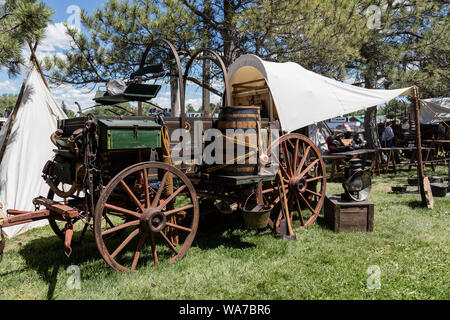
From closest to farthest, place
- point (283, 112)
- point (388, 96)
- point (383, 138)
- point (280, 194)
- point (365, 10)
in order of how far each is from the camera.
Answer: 1. point (280, 194)
2. point (283, 112)
3. point (388, 96)
4. point (365, 10)
5. point (383, 138)

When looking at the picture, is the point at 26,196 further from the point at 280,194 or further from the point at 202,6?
the point at 202,6

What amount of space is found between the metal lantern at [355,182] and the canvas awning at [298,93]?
2.94 feet

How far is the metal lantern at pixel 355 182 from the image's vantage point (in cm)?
512

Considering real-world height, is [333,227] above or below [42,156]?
below

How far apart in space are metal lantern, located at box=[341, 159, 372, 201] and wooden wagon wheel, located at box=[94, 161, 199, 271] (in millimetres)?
2535

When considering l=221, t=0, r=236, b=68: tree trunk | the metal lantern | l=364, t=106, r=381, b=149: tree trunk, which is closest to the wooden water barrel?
the metal lantern

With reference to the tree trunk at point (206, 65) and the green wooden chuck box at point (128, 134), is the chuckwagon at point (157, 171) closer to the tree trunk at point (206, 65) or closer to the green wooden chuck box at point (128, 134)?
A: the green wooden chuck box at point (128, 134)

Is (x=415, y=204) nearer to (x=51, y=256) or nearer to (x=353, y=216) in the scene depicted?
(x=353, y=216)

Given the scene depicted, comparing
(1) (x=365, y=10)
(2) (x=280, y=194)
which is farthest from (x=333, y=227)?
(1) (x=365, y=10)

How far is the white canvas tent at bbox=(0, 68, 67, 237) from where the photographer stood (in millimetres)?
5492

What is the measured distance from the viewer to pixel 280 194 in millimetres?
4586

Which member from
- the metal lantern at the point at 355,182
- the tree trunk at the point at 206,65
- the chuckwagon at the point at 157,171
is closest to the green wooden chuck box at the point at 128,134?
the chuckwagon at the point at 157,171

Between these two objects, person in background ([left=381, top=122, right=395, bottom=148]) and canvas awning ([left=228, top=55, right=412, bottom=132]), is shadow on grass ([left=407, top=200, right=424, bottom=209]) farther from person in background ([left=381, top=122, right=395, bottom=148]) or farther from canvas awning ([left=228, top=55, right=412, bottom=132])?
person in background ([left=381, top=122, right=395, bottom=148])

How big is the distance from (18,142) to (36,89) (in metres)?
1.01
